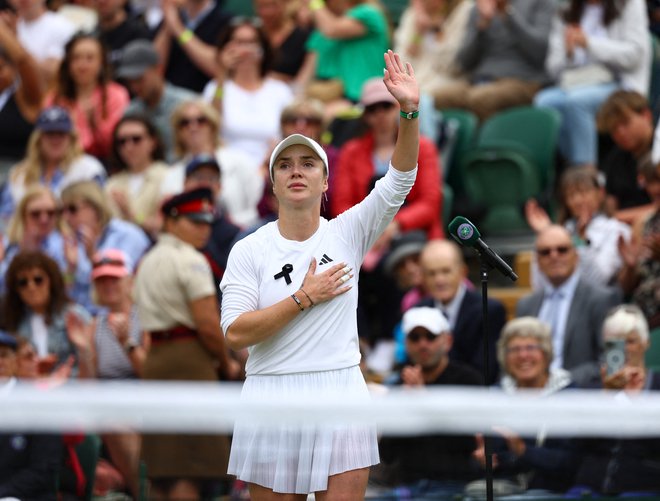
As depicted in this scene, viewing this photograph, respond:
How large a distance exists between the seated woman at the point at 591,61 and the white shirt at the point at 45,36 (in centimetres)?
440

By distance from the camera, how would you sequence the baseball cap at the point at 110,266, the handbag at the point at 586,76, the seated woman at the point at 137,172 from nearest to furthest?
the baseball cap at the point at 110,266 < the seated woman at the point at 137,172 < the handbag at the point at 586,76

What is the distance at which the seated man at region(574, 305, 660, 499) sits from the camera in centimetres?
596

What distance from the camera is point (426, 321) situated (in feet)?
28.6

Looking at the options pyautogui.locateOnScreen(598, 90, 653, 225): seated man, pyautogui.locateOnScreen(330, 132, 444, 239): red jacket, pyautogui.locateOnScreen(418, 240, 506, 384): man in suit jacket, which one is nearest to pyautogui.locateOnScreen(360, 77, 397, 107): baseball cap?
pyautogui.locateOnScreen(330, 132, 444, 239): red jacket

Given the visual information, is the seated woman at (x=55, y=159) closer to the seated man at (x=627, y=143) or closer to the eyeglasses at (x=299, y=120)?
the eyeglasses at (x=299, y=120)

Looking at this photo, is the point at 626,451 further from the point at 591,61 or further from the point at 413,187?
the point at 591,61

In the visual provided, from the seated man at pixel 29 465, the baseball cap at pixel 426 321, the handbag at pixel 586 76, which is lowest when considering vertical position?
the seated man at pixel 29 465

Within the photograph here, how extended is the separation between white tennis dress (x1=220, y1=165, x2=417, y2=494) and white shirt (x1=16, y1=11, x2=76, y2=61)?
25.5ft

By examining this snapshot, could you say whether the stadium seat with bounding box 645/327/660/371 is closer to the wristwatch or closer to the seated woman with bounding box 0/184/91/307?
the wristwatch

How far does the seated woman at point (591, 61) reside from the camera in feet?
37.0

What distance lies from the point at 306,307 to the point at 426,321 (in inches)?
125

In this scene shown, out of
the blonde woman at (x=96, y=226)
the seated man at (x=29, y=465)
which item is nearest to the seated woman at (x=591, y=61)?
the blonde woman at (x=96, y=226)

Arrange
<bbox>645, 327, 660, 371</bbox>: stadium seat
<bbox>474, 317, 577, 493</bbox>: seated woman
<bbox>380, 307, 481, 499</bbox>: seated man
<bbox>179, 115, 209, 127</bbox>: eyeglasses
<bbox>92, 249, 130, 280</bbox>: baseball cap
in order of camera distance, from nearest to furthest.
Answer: <bbox>380, 307, 481, 499</bbox>: seated man, <bbox>474, 317, 577, 493</bbox>: seated woman, <bbox>645, 327, 660, 371</bbox>: stadium seat, <bbox>92, 249, 130, 280</bbox>: baseball cap, <bbox>179, 115, 209, 127</bbox>: eyeglasses

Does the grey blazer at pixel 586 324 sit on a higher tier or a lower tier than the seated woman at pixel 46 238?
lower
